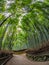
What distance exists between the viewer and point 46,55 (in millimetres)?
6520

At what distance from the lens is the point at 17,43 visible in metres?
27.5

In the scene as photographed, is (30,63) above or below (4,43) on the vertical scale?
above

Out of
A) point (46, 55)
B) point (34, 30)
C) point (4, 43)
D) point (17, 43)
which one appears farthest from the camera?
point (17, 43)

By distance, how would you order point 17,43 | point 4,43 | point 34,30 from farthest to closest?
point 17,43 → point 4,43 → point 34,30

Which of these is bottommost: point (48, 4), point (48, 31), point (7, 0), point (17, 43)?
point (17, 43)

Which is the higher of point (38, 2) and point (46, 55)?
point (38, 2)

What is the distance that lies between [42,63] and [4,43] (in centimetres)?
1621

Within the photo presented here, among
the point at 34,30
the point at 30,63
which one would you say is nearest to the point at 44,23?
the point at 34,30

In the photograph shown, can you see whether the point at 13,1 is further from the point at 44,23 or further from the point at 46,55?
the point at 44,23

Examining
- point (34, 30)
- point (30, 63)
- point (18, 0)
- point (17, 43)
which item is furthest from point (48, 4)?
point (17, 43)

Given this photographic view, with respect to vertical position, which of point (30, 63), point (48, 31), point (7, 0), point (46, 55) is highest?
point (7, 0)

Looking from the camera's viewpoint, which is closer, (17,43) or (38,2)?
(38,2)

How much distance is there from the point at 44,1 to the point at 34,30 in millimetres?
8890

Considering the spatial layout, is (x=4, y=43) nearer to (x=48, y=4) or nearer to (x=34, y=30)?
(x=34, y=30)
